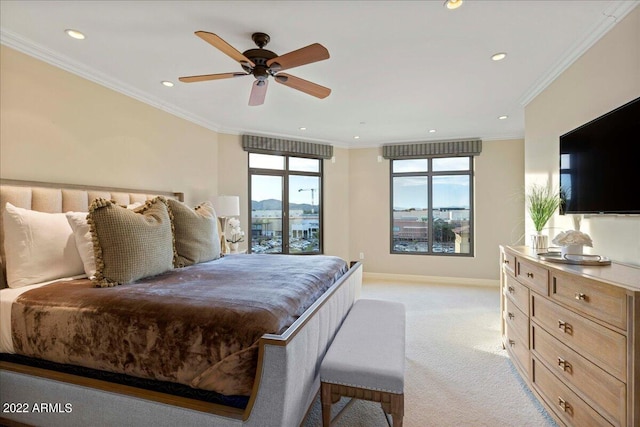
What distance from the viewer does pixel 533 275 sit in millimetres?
2064

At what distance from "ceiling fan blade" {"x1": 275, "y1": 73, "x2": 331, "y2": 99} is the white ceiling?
265 millimetres

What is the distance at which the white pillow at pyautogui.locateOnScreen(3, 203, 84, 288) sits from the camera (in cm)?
189

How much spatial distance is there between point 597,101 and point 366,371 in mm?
2531

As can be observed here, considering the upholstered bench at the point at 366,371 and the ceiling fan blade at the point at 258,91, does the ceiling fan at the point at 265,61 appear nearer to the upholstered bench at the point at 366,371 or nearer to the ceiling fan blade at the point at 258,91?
the ceiling fan blade at the point at 258,91

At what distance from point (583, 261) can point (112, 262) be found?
2966mm

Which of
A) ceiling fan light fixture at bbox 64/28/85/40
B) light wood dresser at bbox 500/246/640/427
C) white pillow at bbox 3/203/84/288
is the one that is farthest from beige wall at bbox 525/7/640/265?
ceiling fan light fixture at bbox 64/28/85/40

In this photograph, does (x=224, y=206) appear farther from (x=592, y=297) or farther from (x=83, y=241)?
(x=592, y=297)

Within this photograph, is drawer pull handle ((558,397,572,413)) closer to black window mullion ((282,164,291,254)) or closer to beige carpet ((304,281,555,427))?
beige carpet ((304,281,555,427))

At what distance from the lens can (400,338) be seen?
1.89 metres

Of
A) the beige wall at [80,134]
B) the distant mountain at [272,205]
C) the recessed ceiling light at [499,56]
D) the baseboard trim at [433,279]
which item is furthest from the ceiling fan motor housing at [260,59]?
the baseboard trim at [433,279]

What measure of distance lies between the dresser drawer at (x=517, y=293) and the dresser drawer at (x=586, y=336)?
0.58 ft

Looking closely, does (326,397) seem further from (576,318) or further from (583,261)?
(583,261)

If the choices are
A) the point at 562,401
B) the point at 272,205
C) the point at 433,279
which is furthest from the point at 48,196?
the point at 433,279

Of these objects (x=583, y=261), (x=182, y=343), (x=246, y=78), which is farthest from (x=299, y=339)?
(x=246, y=78)
